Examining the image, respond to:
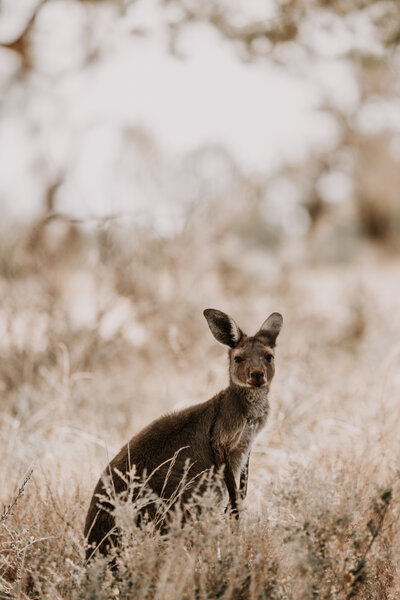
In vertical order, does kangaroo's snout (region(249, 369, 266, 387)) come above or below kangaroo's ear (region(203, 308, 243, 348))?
below

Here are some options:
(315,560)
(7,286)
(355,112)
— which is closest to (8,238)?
(7,286)

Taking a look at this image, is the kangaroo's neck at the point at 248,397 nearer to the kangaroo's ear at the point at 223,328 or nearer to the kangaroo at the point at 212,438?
the kangaroo at the point at 212,438

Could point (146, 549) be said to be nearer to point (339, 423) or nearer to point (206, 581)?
point (206, 581)

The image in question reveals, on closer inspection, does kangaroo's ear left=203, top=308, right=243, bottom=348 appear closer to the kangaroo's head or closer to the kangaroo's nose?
→ the kangaroo's head

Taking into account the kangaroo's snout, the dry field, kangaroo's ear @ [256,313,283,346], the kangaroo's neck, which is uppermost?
kangaroo's ear @ [256,313,283,346]

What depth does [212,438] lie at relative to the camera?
3.61 meters

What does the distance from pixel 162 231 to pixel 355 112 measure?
19.4 metres

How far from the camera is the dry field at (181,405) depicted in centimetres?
288

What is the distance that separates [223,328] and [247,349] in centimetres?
20

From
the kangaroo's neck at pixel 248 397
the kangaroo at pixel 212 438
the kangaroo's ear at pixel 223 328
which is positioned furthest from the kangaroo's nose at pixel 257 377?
the kangaroo's ear at pixel 223 328

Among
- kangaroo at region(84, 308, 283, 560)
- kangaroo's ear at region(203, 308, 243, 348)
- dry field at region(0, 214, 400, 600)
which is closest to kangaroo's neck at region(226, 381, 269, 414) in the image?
kangaroo at region(84, 308, 283, 560)

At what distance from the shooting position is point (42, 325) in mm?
6992

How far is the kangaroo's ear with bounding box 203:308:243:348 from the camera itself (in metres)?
3.85

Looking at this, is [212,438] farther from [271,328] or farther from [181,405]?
[181,405]
